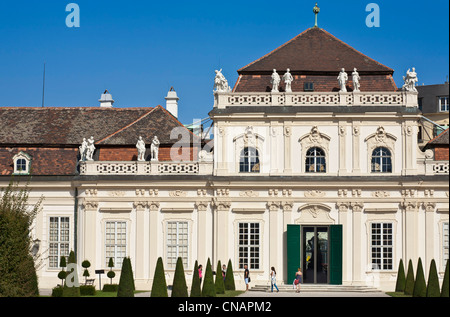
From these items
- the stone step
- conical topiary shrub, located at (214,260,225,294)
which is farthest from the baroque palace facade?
conical topiary shrub, located at (214,260,225,294)

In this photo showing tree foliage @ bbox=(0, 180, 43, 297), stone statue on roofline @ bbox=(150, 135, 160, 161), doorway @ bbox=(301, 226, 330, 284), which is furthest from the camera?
stone statue on roofline @ bbox=(150, 135, 160, 161)

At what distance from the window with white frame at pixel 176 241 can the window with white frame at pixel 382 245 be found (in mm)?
9096

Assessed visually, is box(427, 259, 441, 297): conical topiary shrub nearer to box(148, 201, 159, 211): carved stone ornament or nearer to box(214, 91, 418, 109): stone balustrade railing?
box(214, 91, 418, 109): stone balustrade railing

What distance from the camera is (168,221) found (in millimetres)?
57406

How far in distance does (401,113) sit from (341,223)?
6055 millimetres

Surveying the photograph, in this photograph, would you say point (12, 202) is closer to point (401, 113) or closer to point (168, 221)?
point (168, 221)

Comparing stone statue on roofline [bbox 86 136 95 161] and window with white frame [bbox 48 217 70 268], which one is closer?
stone statue on roofline [bbox 86 136 95 161]

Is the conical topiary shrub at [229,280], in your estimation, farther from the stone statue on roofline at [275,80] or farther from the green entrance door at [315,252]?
the stone statue on roofline at [275,80]

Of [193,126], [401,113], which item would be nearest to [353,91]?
[401,113]

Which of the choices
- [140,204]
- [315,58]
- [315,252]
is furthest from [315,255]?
[315,58]

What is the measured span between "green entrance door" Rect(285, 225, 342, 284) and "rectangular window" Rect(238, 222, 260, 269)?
5.18ft

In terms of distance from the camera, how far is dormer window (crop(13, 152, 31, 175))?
2315 inches

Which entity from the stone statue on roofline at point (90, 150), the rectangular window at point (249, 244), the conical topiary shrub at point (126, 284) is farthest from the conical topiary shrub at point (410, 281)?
the stone statue on roofline at point (90, 150)

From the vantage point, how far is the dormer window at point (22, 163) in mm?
58812
